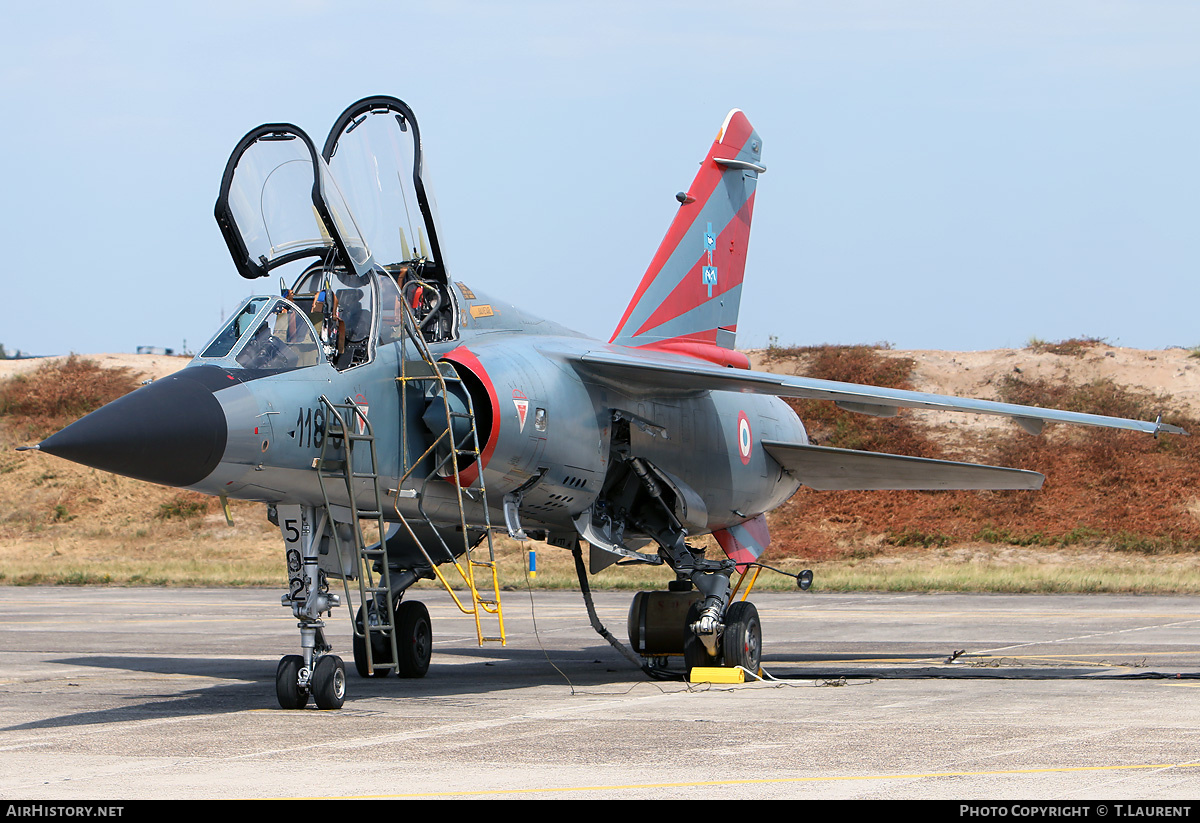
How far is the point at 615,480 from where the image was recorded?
13953 millimetres

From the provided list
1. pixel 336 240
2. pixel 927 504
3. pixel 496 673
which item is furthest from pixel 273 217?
pixel 927 504

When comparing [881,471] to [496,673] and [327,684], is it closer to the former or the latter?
[496,673]

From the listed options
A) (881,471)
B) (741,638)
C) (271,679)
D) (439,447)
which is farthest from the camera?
(881,471)

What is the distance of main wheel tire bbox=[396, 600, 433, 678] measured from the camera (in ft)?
45.1

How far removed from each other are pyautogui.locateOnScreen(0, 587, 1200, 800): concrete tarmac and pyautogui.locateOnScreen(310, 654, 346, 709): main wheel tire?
0.12m

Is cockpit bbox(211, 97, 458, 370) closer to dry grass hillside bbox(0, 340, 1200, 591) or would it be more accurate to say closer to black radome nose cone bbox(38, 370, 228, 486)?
black radome nose cone bbox(38, 370, 228, 486)

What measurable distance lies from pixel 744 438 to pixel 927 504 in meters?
26.2

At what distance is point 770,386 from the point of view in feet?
42.2

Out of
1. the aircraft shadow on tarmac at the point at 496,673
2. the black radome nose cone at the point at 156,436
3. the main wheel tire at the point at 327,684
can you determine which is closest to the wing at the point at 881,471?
the aircraft shadow on tarmac at the point at 496,673

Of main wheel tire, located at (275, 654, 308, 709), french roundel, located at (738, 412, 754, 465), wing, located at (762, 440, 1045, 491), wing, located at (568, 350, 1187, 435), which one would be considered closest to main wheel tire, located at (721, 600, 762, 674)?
french roundel, located at (738, 412, 754, 465)

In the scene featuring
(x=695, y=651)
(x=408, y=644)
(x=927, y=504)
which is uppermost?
(x=408, y=644)

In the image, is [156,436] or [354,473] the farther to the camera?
[354,473]

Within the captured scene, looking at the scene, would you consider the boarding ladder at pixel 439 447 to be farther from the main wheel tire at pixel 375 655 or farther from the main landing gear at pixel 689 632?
the main landing gear at pixel 689 632

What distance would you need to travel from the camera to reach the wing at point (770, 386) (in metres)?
12.5
